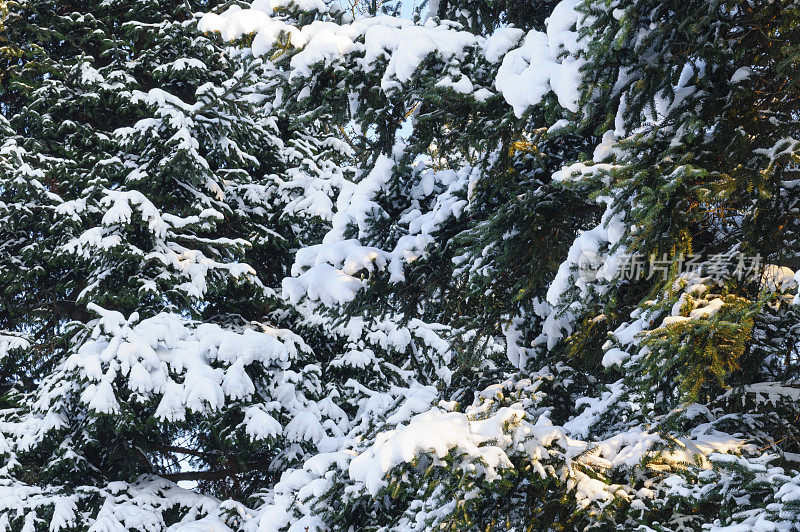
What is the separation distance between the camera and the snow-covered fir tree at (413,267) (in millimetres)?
2688

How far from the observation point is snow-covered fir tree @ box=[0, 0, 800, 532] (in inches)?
106

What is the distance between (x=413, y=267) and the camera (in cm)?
441

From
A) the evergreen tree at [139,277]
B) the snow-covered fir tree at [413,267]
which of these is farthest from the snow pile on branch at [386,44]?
the evergreen tree at [139,277]

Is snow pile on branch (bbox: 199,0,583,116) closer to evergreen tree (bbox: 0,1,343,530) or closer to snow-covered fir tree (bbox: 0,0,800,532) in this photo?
snow-covered fir tree (bbox: 0,0,800,532)

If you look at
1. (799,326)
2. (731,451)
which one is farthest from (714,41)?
(731,451)

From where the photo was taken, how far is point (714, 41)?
2691 millimetres

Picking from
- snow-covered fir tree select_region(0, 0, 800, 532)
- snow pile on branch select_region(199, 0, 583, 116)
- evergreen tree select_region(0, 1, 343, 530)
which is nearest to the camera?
snow-covered fir tree select_region(0, 0, 800, 532)

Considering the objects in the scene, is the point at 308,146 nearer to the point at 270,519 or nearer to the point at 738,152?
the point at 270,519

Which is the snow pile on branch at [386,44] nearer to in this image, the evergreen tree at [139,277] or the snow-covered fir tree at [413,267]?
the snow-covered fir tree at [413,267]

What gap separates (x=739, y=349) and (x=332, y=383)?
5546 mm

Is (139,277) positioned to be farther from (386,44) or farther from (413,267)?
(386,44)
